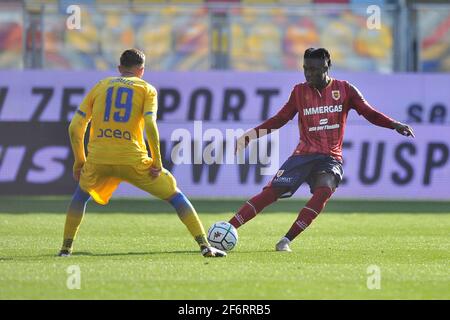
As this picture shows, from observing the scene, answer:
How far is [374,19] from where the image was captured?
2055 cm

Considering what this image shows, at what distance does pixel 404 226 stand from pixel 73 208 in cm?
563

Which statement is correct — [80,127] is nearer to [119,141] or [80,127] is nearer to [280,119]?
[119,141]

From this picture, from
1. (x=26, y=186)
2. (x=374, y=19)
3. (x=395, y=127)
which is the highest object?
(x=374, y=19)

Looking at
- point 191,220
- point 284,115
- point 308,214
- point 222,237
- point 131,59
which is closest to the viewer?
point 131,59

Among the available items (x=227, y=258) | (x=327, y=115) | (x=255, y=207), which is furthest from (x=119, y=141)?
(x=327, y=115)

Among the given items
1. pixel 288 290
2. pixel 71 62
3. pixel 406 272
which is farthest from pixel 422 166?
pixel 288 290

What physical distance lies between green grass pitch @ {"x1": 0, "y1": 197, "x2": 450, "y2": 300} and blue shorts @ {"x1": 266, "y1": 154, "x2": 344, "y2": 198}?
2.20 feet

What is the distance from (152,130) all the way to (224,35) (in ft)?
36.6

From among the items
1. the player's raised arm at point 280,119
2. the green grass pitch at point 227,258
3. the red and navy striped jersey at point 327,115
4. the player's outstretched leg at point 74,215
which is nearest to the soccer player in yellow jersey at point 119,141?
the player's outstretched leg at point 74,215

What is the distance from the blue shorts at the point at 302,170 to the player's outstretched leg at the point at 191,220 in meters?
1.17

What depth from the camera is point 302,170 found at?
10750 mm

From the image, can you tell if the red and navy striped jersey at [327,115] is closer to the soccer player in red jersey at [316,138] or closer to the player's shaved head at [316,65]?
the soccer player in red jersey at [316,138]
